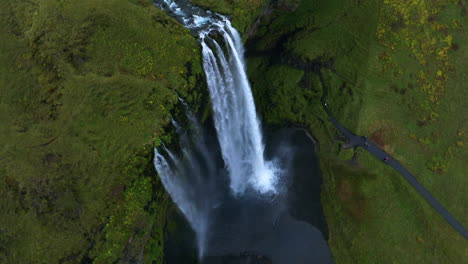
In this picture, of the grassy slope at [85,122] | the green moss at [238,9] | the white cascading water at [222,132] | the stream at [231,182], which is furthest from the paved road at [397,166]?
the grassy slope at [85,122]

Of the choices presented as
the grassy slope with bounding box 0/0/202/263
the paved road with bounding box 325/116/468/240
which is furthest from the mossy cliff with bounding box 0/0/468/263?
the paved road with bounding box 325/116/468/240

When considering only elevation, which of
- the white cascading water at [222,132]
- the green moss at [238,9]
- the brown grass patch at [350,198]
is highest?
the green moss at [238,9]

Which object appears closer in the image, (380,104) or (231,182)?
(231,182)

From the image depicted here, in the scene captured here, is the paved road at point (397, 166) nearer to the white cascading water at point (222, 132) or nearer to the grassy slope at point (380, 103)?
the grassy slope at point (380, 103)

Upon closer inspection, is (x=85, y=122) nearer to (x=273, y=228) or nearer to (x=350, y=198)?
(x=273, y=228)

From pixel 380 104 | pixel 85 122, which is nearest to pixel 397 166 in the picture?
pixel 380 104

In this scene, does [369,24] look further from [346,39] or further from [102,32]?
[102,32]
